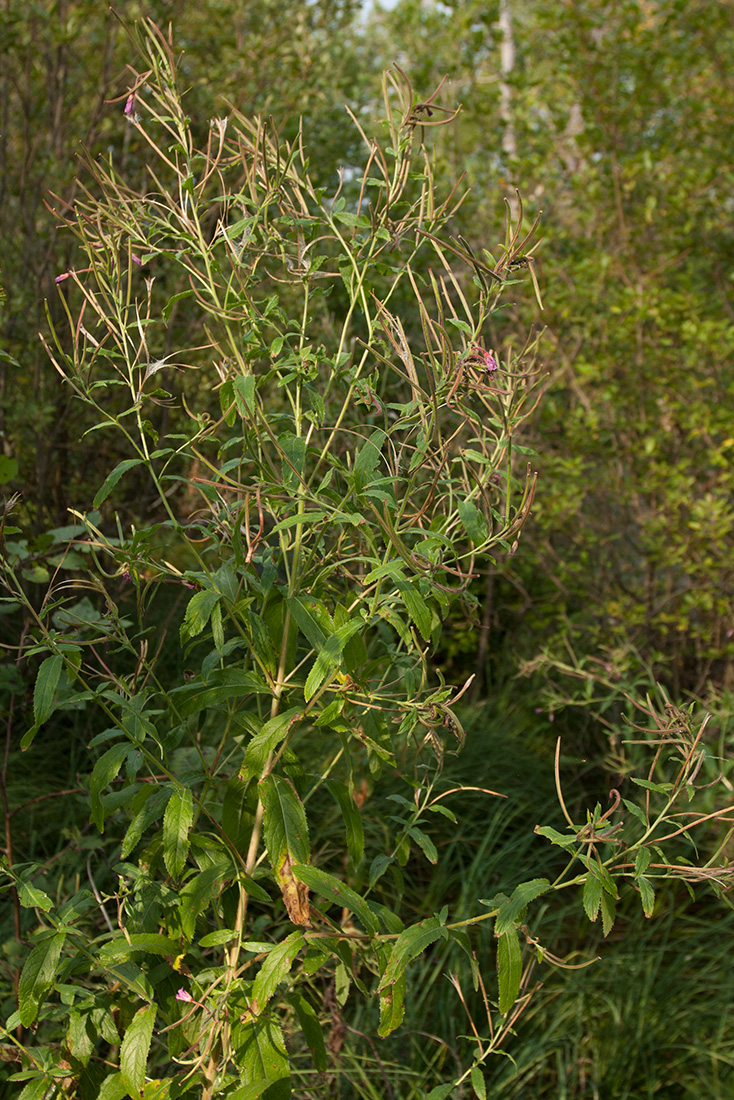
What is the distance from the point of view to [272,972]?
137 cm

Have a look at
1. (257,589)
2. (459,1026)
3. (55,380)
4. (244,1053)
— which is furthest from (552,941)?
(55,380)

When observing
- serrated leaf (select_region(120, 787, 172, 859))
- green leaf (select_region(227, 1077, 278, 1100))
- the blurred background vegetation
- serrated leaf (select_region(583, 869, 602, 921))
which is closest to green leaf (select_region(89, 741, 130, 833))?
serrated leaf (select_region(120, 787, 172, 859))

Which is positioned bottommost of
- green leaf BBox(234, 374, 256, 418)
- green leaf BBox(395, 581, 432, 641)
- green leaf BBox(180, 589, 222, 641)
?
green leaf BBox(180, 589, 222, 641)

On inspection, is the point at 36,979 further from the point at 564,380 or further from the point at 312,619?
the point at 564,380

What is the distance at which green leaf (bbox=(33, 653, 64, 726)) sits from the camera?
135cm

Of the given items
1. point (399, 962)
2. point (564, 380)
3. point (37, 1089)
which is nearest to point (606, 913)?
point (399, 962)

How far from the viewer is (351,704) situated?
1.56 meters

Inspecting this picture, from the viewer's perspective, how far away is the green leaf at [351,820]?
146 cm

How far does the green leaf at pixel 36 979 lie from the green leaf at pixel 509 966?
0.67 metres

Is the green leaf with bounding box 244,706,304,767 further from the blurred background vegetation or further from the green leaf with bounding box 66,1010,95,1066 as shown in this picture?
the blurred background vegetation

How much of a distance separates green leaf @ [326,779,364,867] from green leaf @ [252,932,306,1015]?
0.16m

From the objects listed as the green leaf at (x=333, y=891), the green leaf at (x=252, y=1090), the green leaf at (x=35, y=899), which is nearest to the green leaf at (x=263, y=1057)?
the green leaf at (x=252, y=1090)

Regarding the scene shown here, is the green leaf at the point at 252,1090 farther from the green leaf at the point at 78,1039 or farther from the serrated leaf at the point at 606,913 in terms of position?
the serrated leaf at the point at 606,913

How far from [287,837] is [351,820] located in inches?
4.7
